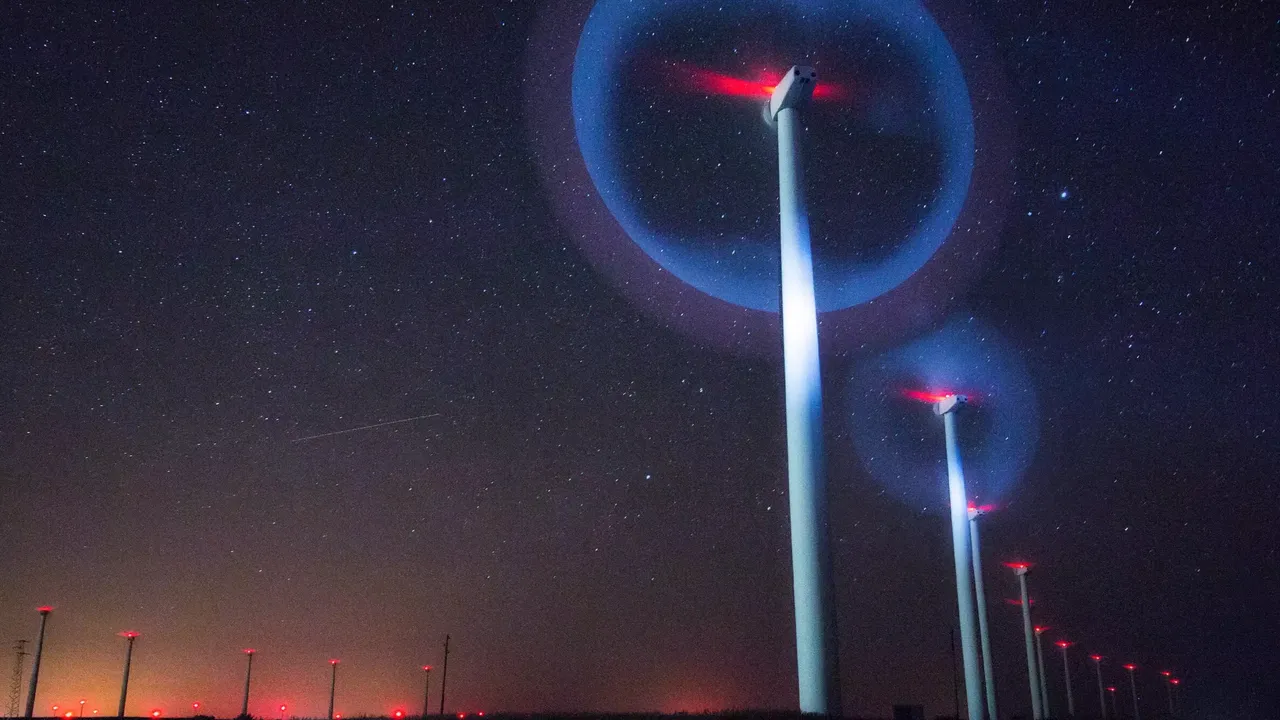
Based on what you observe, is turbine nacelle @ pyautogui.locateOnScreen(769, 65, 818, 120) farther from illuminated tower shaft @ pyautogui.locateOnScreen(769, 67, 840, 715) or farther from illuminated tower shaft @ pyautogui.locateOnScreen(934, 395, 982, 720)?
illuminated tower shaft @ pyautogui.locateOnScreen(934, 395, 982, 720)

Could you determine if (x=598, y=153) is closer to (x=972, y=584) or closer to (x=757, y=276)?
(x=757, y=276)

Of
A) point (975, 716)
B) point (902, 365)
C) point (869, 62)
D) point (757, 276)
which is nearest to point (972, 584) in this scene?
point (975, 716)

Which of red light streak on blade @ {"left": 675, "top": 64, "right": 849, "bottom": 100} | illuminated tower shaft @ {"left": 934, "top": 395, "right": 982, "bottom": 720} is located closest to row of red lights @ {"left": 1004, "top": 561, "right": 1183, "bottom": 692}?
illuminated tower shaft @ {"left": 934, "top": 395, "right": 982, "bottom": 720}

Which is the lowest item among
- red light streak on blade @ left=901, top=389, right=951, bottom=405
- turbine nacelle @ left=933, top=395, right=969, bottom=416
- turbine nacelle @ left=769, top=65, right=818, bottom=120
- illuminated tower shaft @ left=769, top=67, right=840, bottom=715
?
illuminated tower shaft @ left=769, top=67, right=840, bottom=715

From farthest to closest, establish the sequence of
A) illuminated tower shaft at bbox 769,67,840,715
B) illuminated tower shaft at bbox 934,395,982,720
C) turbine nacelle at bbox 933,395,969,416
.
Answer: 1. turbine nacelle at bbox 933,395,969,416
2. illuminated tower shaft at bbox 934,395,982,720
3. illuminated tower shaft at bbox 769,67,840,715

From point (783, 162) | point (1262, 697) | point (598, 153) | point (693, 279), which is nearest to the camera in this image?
point (783, 162)

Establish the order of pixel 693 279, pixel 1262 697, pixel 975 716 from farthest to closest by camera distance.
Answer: pixel 1262 697 → pixel 975 716 → pixel 693 279
